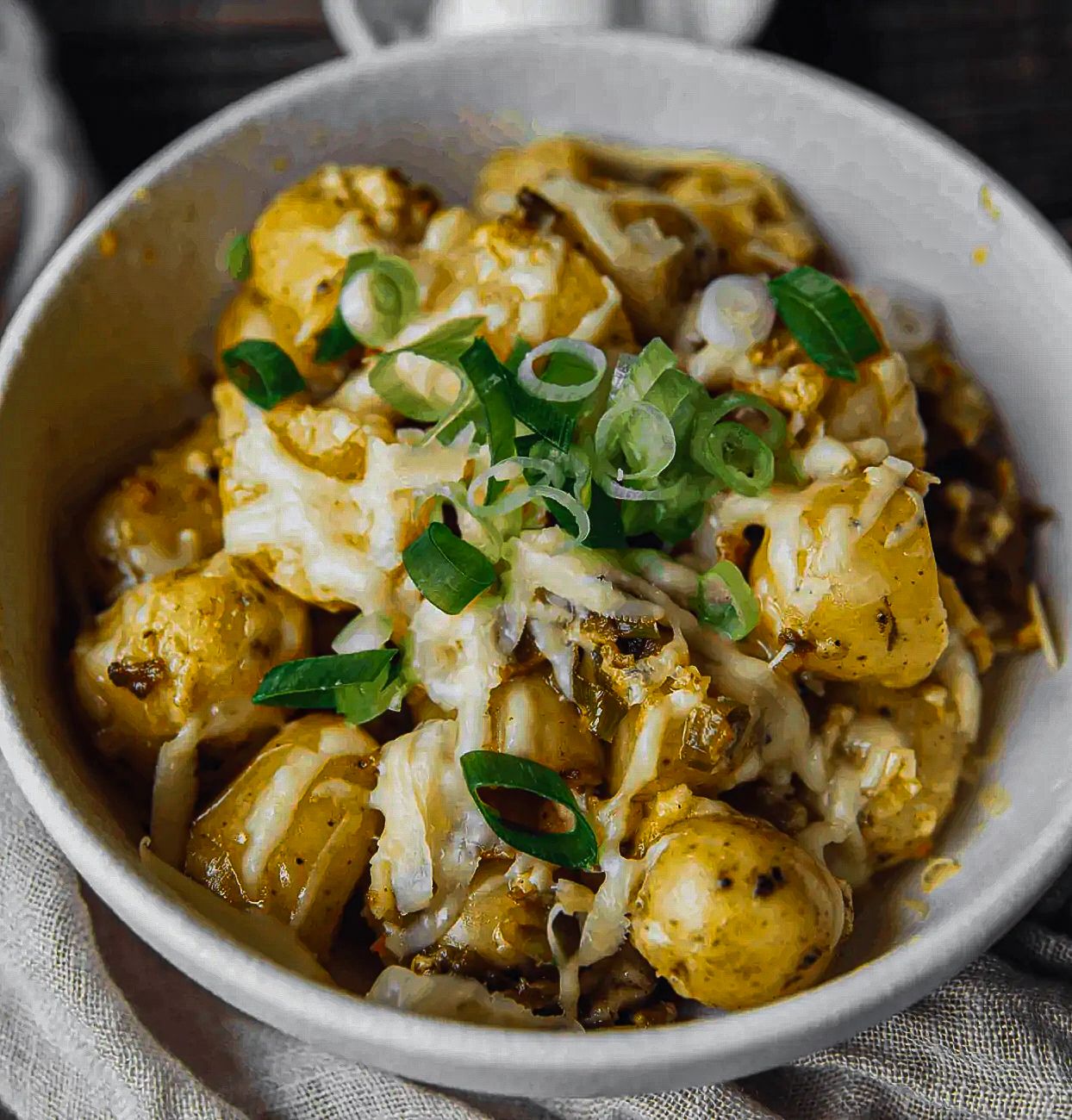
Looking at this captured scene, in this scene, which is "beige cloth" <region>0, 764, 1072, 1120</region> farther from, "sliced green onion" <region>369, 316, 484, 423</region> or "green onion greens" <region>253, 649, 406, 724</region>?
"sliced green onion" <region>369, 316, 484, 423</region>

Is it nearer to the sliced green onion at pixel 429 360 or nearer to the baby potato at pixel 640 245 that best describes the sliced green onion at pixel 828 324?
the baby potato at pixel 640 245

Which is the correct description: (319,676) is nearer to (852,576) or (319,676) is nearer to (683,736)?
(683,736)

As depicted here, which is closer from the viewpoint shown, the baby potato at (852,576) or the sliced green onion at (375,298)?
the baby potato at (852,576)

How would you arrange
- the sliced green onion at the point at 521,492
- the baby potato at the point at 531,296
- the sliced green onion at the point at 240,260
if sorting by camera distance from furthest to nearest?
the sliced green onion at the point at 240,260 → the baby potato at the point at 531,296 → the sliced green onion at the point at 521,492

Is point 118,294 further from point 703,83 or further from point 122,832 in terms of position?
point 703,83

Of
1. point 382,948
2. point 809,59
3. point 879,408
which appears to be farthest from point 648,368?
point 809,59

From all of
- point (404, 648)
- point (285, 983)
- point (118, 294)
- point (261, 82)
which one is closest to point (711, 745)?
point (404, 648)

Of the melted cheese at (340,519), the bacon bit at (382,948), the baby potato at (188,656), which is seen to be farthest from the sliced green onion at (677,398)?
the bacon bit at (382,948)
